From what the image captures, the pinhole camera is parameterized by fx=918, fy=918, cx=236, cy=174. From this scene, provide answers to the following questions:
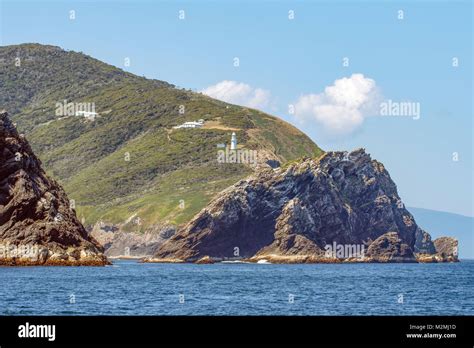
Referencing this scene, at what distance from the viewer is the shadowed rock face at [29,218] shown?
148500 mm

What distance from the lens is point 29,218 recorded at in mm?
151625

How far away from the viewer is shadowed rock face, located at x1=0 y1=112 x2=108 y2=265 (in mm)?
148500
